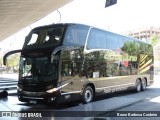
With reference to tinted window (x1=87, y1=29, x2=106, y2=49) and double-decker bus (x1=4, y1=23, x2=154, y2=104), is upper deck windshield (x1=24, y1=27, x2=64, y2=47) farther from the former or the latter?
tinted window (x1=87, y1=29, x2=106, y2=49)

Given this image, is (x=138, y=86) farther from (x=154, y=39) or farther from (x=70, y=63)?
(x=154, y=39)

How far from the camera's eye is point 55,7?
64.0 ft

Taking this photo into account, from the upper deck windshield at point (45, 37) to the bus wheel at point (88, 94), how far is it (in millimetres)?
2516

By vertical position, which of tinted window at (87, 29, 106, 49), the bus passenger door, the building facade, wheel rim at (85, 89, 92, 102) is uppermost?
the building facade

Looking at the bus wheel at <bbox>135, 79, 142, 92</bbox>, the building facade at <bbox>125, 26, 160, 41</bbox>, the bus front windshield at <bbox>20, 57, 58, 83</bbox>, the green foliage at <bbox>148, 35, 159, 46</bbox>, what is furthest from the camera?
the building facade at <bbox>125, 26, 160, 41</bbox>

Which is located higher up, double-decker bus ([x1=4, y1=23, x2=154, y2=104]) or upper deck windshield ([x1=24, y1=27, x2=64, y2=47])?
upper deck windshield ([x1=24, y1=27, x2=64, y2=47])

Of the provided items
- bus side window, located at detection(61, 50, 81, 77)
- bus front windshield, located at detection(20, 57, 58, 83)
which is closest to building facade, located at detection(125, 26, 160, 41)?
bus side window, located at detection(61, 50, 81, 77)

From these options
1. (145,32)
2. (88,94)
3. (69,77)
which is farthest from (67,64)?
(145,32)

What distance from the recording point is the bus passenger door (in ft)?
36.1

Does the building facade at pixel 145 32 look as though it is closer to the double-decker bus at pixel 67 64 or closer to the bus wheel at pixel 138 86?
the bus wheel at pixel 138 86

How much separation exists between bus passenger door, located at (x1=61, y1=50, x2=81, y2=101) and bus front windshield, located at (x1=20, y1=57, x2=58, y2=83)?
1.37 feet

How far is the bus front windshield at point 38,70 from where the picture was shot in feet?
35.7

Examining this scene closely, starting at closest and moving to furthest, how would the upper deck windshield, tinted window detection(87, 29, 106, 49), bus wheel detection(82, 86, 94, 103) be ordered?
the upper deck windshield → bus wheel detection(82, 86, 94, 103) → tinted window detection(87, 29, 106, 49)

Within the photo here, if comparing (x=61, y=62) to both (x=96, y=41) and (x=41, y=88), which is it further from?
(x=96, y=41)
